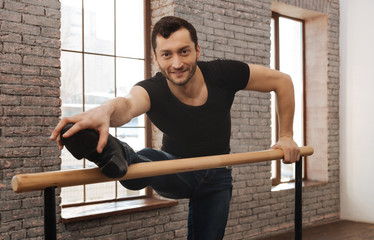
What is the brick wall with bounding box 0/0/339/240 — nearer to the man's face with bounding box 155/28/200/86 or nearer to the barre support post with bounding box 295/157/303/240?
the man's face with bounding box 155/28/200/86

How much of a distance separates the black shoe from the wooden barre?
53 mm

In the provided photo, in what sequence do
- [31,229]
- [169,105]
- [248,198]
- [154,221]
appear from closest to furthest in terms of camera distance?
[169,105]
[31,229]
[154,221]
[248,198]

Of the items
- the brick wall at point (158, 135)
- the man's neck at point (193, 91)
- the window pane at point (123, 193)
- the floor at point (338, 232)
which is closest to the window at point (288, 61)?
the brick wall at point (158, 135)

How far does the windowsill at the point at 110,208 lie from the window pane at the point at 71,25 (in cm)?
119

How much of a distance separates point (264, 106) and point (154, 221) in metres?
1.61

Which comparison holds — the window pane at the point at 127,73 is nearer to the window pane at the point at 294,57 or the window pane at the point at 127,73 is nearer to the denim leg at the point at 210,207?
the denim leg at the point at 210,207

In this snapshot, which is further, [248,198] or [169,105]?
[248,198]

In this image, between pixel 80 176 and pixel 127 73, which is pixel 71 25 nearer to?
pixel 127 73

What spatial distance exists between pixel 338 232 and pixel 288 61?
6.20 feet

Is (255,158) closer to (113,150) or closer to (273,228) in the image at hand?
(113,150)

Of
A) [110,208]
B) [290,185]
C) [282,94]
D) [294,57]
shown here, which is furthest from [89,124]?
[294,57]

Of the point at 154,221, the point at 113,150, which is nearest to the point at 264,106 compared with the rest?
the point at 154,221

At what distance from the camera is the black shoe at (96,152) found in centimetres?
110

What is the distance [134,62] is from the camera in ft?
12.0
